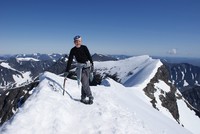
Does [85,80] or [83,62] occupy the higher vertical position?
[83,62]

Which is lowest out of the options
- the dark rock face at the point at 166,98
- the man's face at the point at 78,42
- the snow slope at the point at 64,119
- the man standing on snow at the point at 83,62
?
the dark rock face at the point at 166,98

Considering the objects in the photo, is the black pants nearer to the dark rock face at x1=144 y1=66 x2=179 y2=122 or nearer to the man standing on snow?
the man standing on snow

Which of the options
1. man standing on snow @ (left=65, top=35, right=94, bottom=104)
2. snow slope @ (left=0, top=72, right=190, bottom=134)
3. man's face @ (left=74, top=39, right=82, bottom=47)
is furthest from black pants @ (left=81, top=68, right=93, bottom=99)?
man's face @ (left=74, top=39, right=82, bottom=47)

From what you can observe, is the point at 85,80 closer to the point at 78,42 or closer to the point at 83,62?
the point at 83,62

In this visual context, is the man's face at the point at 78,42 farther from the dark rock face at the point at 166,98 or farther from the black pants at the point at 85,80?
the dark rock face at the point at 166,98

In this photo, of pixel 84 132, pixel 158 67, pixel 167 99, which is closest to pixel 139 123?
pixel 84 132

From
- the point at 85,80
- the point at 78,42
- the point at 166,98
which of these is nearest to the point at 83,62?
the point at 85,80

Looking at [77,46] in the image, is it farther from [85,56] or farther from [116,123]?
[116,123]

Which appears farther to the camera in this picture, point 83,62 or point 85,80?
point 85,80

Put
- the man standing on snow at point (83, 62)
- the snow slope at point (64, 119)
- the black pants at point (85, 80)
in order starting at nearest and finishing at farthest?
the snow slope at point (64, 119), the man standing on snow at point (83, 62), the black pants at point (85, 80)

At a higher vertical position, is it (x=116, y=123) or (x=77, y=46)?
(x=77, y=46)

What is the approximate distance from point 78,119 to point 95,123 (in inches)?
35.8

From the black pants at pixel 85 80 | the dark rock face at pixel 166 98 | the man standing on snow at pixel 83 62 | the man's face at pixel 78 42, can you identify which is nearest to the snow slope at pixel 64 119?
the black pants at pixel 85 80

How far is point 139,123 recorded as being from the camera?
15.6m
